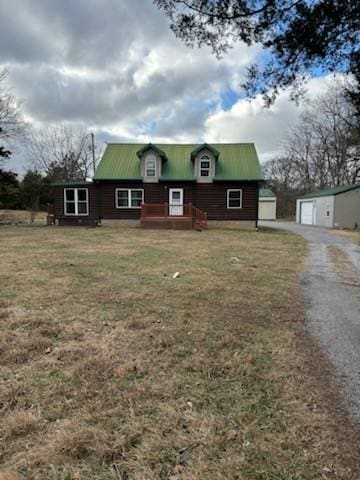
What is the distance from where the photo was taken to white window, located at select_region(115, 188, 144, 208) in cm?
1998

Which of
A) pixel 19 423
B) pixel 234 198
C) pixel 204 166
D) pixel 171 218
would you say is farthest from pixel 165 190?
pixel 19 423

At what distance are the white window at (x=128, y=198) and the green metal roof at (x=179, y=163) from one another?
2.71 feet

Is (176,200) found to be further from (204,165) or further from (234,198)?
(234,198)

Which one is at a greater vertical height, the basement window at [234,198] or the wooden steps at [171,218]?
the basement window at [234,198]

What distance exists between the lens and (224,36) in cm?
417

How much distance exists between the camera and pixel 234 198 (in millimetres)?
19750

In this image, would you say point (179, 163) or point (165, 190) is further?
point (179, 163)

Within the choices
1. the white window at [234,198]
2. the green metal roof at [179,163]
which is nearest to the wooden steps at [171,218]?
the green metal roof at [179,163]

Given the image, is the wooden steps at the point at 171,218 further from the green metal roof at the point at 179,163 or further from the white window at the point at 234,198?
the white window at the point at 234,198

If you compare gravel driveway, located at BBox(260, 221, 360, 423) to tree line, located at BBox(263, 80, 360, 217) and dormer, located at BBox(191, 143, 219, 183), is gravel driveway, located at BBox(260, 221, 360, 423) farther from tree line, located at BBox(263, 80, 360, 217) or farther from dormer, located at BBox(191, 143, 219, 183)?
tree line, located at BBox(263, 80, 360, 217)

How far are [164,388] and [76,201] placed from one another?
1909 centimetres

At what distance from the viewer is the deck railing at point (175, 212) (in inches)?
733

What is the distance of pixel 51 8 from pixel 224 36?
4.89 m

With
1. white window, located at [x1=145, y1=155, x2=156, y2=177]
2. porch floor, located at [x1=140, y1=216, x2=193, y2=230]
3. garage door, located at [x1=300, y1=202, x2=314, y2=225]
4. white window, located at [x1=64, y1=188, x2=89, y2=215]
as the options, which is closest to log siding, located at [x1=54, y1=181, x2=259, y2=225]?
white window, located at [x1=64, y1=188, x2=89, y2=215]
